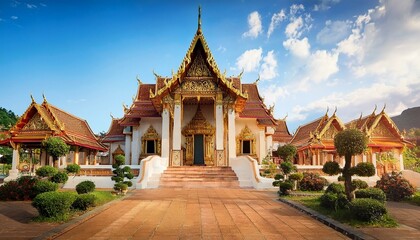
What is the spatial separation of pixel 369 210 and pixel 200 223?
295cm

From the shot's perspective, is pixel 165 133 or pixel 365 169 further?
pixel 165 133

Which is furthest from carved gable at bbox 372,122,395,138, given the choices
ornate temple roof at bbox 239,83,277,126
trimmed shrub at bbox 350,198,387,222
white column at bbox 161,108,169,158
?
trimmed shrub at bbox 350,198,387,222

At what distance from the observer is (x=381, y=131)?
75.1ft

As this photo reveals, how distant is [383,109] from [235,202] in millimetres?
17093

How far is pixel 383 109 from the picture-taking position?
72.4 feet

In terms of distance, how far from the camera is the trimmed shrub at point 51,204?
20.4ft

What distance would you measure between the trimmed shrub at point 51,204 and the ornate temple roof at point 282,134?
19211 mm

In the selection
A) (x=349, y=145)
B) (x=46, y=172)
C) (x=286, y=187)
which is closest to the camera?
(x=349, y=145)

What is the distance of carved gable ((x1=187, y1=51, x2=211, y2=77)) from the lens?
1772 cm

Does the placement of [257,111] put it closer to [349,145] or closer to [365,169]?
[349,145]

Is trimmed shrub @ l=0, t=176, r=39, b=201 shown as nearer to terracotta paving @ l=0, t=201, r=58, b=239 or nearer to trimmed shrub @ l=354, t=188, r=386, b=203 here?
terracotta paving @ l=0, t=201, r=58, b=239

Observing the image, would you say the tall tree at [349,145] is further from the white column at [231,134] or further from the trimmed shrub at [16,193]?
the white column at [231,134]

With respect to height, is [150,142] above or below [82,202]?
above

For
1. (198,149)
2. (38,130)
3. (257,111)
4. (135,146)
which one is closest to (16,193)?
(38,130)
